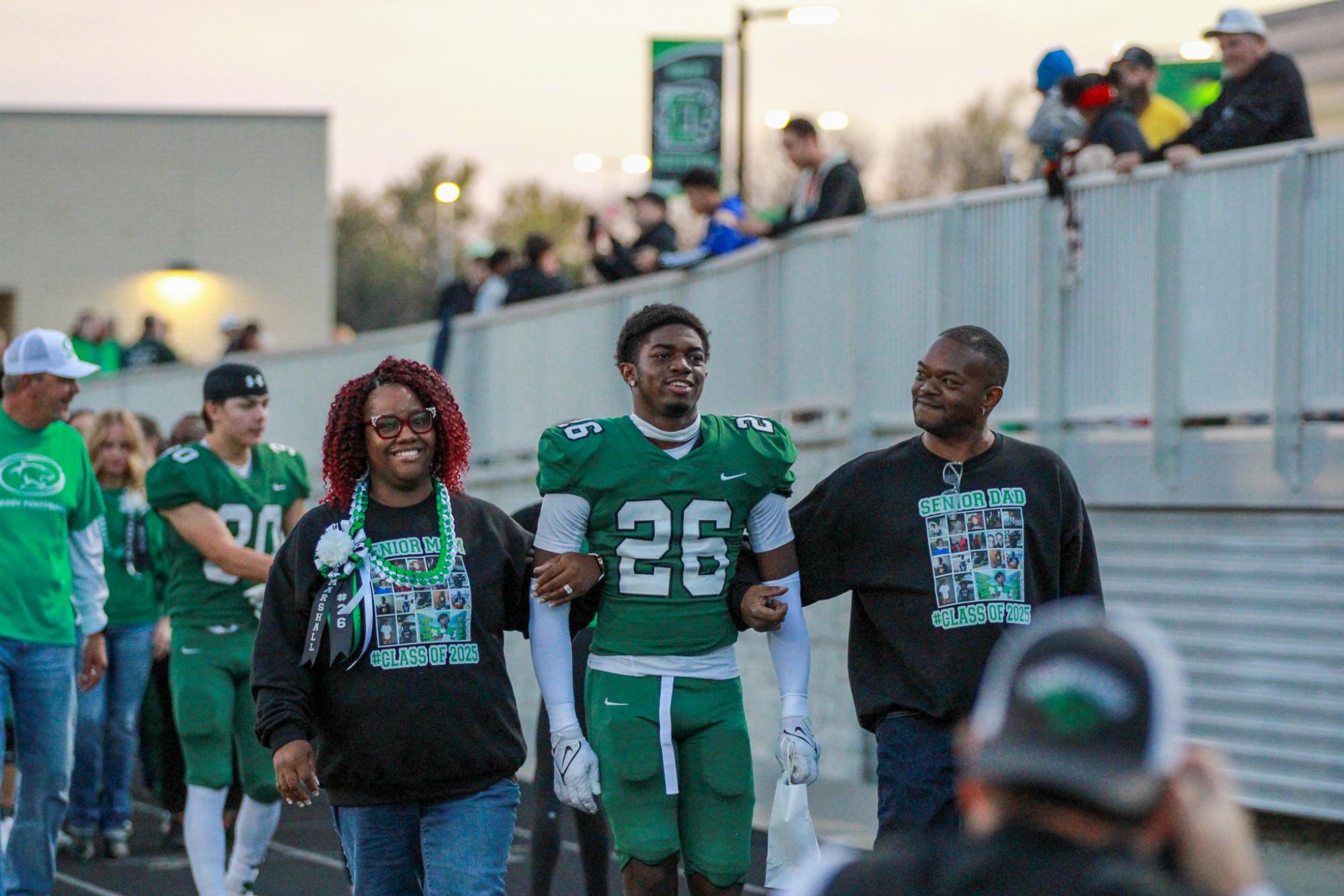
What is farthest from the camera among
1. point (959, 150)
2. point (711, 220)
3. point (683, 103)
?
point (959, 150)

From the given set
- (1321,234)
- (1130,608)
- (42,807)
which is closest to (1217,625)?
(1130,608)

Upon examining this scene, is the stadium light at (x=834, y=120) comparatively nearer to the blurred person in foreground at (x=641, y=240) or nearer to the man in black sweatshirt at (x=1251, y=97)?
the blurred person in foreground at (x=641, y=240)

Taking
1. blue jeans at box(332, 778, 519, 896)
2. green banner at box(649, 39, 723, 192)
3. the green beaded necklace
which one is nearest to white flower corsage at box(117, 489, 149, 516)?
the green beaded necklace

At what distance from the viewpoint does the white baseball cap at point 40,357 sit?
25.5 feet

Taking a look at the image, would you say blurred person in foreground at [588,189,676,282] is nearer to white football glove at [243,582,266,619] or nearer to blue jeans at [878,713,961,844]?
white football glove at [243,582,266,619]

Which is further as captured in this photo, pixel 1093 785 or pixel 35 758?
pixel 35 758

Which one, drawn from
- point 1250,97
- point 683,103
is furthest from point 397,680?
point 683,103

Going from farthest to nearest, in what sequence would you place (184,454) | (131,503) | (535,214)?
(535,214)
(131,503)
(184,454)

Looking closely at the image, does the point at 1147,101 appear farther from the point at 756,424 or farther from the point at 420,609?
the point at 420,609

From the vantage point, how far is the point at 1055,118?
11344 mm

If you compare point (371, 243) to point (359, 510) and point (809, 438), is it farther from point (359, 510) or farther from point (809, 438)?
point (359, 510)

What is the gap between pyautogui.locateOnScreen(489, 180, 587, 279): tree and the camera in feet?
279

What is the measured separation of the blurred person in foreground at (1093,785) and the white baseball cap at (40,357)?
6050 mm

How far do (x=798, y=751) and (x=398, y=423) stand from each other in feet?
5.05
